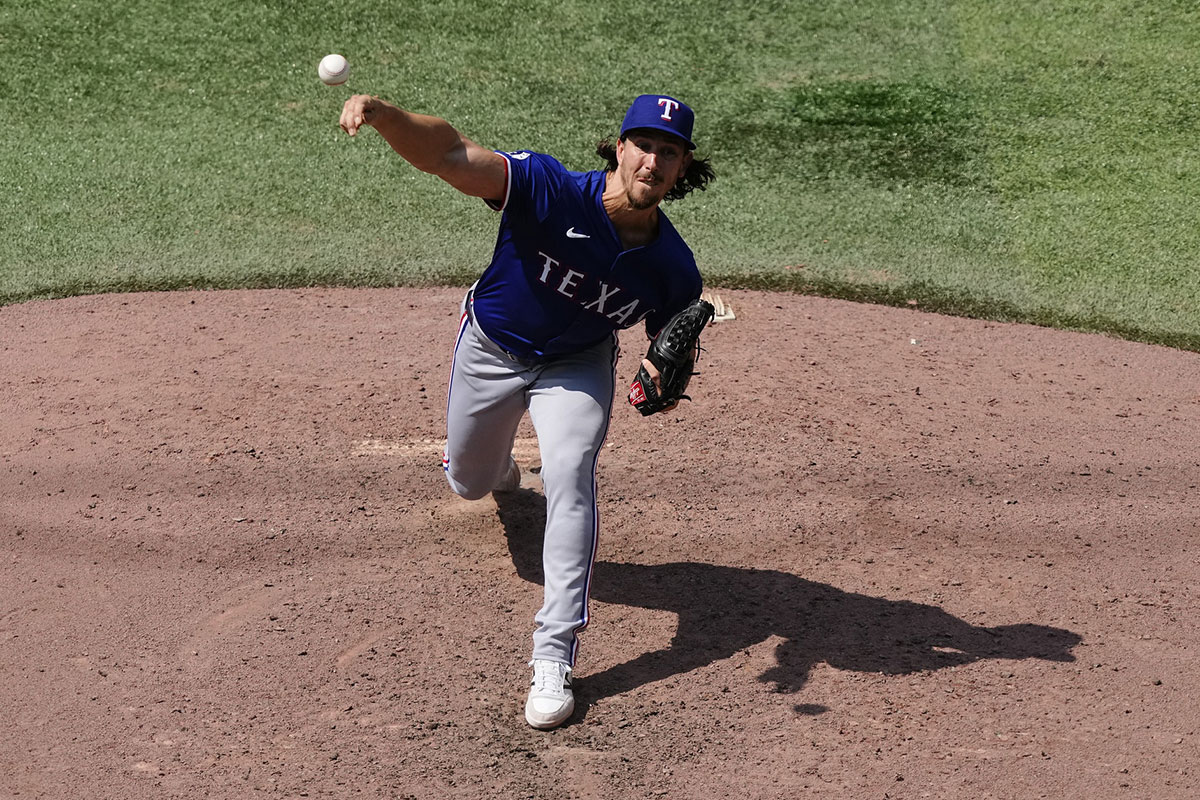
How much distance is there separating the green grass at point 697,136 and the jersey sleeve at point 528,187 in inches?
117

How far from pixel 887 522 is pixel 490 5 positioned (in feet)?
18.9

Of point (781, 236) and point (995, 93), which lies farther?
point (995, 93)

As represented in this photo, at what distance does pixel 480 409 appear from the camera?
14.4 feet

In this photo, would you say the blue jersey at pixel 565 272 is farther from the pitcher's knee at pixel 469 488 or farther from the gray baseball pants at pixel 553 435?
the pitcher's knee at pixel 469 488

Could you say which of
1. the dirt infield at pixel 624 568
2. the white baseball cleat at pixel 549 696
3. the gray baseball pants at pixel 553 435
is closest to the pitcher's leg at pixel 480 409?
the gray baseball pants at pixel 553 435

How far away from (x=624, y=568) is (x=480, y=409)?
86 centimetres

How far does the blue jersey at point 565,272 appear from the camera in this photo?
13.1 ft

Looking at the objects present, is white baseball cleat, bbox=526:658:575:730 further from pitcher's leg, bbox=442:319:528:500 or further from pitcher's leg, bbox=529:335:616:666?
pitcher's leg, bbox=442:319:528:500

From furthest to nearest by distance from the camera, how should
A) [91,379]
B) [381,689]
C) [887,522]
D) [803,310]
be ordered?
[803,310]
[91,379]
[887,522]
[381,689]

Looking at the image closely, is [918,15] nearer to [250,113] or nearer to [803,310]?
[803,310]

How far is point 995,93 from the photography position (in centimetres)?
874

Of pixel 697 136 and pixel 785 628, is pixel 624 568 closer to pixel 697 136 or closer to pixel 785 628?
pixel 785 628

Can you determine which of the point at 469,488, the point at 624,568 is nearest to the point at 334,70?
the point at 469,488

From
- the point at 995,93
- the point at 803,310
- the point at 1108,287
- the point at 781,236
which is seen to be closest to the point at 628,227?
the point at 803,310
